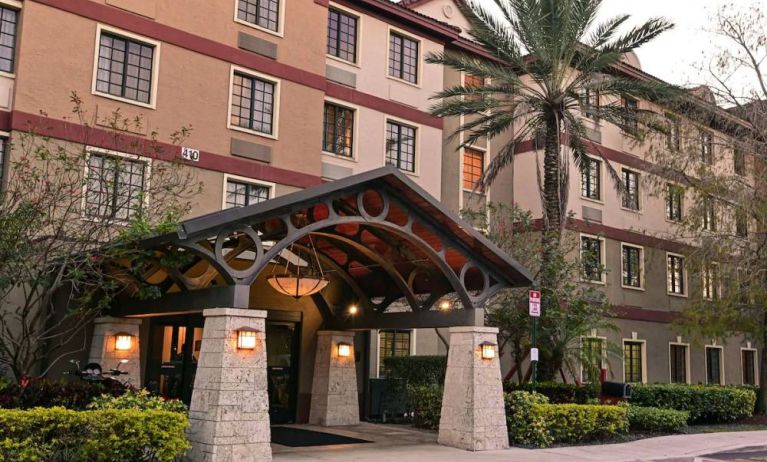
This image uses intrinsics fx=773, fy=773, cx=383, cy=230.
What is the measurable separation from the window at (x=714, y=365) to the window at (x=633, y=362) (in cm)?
474

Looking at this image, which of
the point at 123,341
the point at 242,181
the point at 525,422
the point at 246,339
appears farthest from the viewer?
the point at 242,181

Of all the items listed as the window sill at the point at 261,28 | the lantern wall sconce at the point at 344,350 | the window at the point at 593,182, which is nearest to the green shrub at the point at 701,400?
the window at the point at 593,182

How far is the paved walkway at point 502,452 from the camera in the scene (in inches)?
548

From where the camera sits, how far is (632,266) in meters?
30.0

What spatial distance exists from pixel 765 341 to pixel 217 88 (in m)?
19.4

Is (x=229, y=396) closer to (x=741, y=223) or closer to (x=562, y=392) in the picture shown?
(x=562, y=392)

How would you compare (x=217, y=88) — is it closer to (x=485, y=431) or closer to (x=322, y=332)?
(x=322, y=332)

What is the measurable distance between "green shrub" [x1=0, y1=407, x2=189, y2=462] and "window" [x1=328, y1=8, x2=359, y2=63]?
13.9 meters

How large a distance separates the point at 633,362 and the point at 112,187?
21135 millimetres

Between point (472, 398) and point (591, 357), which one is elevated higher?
point (591, 357)

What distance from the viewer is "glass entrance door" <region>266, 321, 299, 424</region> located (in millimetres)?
19172

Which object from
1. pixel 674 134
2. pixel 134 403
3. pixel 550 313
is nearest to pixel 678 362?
pixel 674 134

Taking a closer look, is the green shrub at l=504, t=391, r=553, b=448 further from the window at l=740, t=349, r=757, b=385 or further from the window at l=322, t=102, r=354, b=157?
the window at l=740, t=349, r=757, b=385

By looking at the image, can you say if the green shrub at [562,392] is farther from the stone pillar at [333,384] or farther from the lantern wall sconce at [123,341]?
the lantern wall sconce at [123,341]
